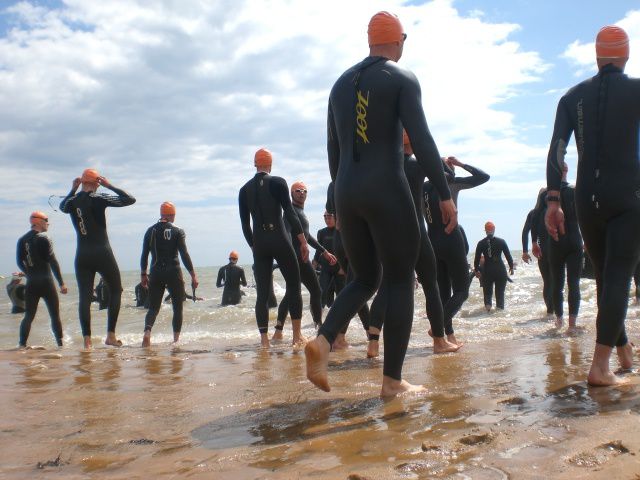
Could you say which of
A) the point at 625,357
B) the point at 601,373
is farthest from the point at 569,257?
the point at 601,373

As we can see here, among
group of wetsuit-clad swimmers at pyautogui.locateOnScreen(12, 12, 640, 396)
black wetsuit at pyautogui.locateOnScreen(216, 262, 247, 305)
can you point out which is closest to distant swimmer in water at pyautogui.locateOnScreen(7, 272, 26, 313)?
black wetsuit at pyautogui.locateOnScreen(216, 262, 247, 305)

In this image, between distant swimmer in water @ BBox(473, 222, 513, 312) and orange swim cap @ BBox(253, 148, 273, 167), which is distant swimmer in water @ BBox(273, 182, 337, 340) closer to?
orange swim cap @ BBox(253, 148, 273, 167)

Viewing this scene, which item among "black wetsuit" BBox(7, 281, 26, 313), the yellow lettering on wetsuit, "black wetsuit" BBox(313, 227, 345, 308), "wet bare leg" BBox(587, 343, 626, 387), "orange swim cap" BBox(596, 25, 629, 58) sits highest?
"orange swim cap" BBox(596, 25, 629, 58)

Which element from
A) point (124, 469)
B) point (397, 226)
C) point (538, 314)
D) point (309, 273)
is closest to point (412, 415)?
point (397, 226)

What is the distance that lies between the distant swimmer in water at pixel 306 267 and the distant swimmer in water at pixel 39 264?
10.6ft

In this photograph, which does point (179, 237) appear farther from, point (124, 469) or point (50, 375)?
point (124, 469)

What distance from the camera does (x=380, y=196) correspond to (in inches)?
135

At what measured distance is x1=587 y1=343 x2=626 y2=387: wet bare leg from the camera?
3439 millimetres

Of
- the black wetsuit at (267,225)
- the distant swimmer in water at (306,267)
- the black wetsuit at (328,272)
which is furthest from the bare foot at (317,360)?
the black wetsuit at (328,272)

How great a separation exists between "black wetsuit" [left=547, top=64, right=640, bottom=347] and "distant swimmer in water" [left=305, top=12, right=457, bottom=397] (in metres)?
0.91

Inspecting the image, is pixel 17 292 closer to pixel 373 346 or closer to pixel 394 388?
pixel 373 346

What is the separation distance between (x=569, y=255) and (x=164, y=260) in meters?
5.40

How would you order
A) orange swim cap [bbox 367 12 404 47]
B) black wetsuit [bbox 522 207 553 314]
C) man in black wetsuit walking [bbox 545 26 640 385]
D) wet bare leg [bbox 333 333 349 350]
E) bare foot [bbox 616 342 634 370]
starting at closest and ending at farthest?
man in black wetsuit walking [bbox 545 26 640 385] → orange swim cap [bbox 367 12 404 47] → bare foot [bbox 616 342 634 370] → wet bare leg [bbox 333 333 349 350] → black wetsuit [bbox 522 207 553 314]

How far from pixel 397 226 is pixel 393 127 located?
55cm
